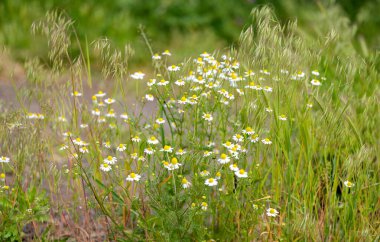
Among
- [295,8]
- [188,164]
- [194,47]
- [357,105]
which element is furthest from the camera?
[295,8]

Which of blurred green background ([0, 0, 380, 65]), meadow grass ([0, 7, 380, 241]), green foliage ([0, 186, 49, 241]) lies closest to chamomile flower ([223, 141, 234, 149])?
meadow grass ([0, 7, 380, 241])

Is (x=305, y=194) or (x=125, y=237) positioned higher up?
(x=305, y=194)

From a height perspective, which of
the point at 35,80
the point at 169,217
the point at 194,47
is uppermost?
the point at 35,80

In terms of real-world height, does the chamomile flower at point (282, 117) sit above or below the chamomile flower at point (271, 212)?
above

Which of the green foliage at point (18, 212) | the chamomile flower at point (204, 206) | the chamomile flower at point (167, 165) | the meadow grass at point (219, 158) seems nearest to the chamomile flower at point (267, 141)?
the meadow grass at point (219, 158)

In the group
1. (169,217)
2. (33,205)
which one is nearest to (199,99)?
(169,217)

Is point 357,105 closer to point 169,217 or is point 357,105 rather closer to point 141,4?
point 169,217

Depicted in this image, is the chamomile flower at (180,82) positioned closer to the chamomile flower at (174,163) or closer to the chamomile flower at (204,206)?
the chamomile flower at (174,163)

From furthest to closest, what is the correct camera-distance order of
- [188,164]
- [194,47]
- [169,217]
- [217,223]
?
1. [194,47]
2. [217,223]
3. [188,164]
4. [169,217]

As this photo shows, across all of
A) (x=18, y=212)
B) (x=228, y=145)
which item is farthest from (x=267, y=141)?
(x=18, y=212)
